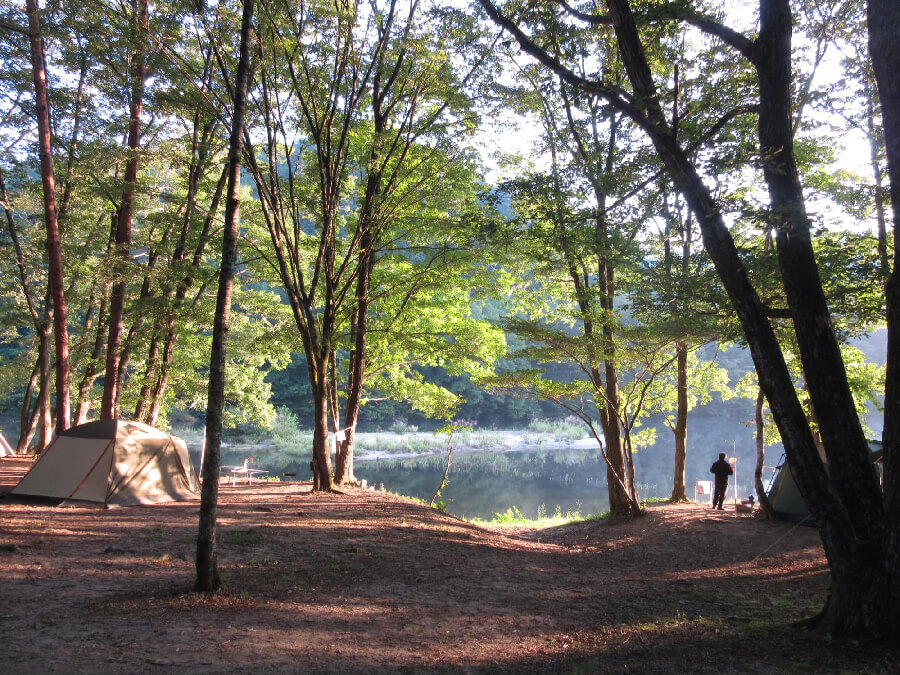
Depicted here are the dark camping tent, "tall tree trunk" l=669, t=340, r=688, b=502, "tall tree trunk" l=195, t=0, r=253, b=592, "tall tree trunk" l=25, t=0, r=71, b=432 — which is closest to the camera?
"tall tree trunk" l=195, t=0, r=253, b=592

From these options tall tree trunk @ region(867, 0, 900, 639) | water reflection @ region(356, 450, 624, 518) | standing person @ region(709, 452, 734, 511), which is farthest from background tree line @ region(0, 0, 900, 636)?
water reflection @ region(356, 450, 624, 518)

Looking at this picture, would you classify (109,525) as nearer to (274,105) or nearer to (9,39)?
(274,105)

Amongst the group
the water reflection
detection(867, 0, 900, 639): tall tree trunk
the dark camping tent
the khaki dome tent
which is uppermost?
detection(867, 0, 900, 639): tall tree trunk

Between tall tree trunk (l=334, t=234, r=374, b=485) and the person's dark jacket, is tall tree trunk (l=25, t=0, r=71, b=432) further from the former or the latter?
the person's dark jacket

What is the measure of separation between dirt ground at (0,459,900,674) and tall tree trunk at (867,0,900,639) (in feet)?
1.96

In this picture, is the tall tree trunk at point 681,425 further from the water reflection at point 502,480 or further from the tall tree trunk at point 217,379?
the tall tree trunk at point 217,379

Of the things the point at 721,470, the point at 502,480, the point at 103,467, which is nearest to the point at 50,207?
the point at 103,467

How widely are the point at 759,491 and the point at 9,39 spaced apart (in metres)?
17.3

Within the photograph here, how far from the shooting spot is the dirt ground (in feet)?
12.3

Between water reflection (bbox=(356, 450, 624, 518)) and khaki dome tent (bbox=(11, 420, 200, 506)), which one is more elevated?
khaki dome tent (bbox=(11, 420, 200, 506))

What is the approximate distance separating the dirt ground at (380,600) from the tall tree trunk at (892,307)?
1.96 feet

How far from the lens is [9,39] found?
11.0 metres

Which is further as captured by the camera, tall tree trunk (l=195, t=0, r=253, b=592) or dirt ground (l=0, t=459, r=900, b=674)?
tall tree trunk (l=195, t=0, r=253, b=592)

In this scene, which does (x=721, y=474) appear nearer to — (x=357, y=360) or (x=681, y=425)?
(x=681, y=425)
